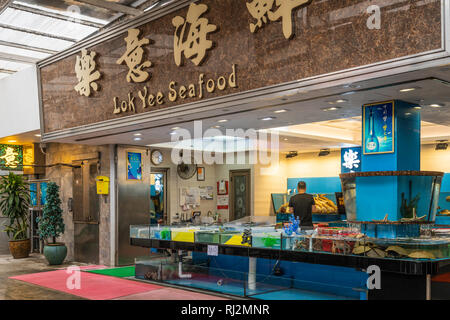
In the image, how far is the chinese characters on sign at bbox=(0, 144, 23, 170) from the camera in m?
13.0

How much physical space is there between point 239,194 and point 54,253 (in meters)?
5.33

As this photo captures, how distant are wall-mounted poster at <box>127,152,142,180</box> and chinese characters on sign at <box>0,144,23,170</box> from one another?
3.70 m

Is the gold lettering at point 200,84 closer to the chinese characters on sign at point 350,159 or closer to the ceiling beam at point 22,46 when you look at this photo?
the chinese characters on sign at point 350,159

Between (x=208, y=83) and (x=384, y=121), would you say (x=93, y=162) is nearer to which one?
(x=208, y=83)

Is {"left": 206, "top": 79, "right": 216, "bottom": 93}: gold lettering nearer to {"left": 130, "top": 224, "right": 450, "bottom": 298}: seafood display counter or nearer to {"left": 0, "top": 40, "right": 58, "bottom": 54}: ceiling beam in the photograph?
{"left": 130, "top": 224, "right": 450, "bottom": 298}: seafood display counter

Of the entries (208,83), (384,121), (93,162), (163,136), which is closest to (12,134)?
(93,162)

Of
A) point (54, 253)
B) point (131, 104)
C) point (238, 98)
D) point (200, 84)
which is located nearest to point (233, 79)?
point (238, 98)

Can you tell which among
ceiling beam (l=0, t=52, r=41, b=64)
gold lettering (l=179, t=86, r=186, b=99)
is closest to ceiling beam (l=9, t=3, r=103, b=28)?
ceiling beam (l=0, t=52, r=41, b=64)

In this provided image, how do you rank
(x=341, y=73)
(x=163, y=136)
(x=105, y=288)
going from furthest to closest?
(x=163, y=136), (x=105, y=288), (x=341, y=73)

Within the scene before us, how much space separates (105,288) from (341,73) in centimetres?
504

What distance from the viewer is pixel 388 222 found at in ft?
18.4

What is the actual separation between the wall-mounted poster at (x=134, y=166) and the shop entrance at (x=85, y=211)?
0.75 m

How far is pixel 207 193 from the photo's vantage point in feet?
47.0

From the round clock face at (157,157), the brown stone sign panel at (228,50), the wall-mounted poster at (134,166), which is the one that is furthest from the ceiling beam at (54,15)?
the round clock face at (157,157)
